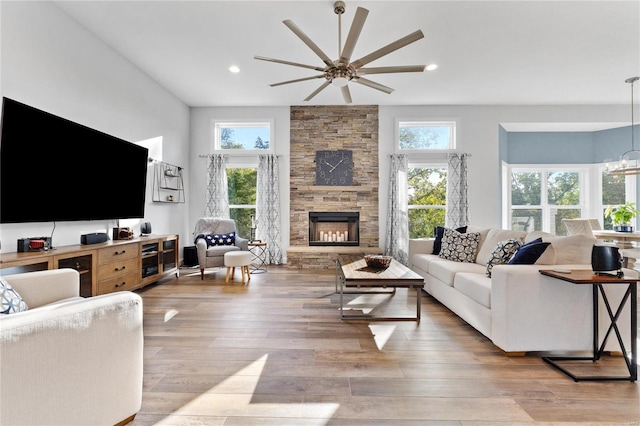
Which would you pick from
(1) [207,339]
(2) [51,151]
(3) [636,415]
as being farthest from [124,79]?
(3) [636,415]

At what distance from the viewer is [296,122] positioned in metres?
5.97

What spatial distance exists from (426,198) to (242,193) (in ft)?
12.4

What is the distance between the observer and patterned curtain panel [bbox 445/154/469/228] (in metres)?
5.77

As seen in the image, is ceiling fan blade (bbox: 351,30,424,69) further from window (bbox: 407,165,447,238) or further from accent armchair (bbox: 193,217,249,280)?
window (bbox: 407,165,447,238)

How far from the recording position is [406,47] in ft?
12.3

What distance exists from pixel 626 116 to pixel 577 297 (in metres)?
5.96

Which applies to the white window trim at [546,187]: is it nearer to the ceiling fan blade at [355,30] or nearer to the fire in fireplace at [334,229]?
the fire in fireplace at [334,229]

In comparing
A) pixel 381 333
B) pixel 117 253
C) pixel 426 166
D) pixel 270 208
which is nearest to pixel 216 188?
pixel 270 208

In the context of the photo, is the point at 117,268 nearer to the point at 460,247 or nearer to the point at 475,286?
the point at 475,286

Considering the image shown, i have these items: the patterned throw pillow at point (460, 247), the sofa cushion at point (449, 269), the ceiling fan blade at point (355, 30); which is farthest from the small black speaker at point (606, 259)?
the ceiling fan blade at point (355, 30)

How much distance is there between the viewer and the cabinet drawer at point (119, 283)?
10.1ft

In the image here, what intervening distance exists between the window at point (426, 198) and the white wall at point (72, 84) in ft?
15.4

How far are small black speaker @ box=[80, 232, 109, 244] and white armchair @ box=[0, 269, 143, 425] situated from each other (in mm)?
2314

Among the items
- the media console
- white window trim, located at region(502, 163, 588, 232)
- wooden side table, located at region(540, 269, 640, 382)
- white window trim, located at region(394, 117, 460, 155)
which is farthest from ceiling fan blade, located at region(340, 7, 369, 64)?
white window trim, located at region(502, 163, 588, 232)
